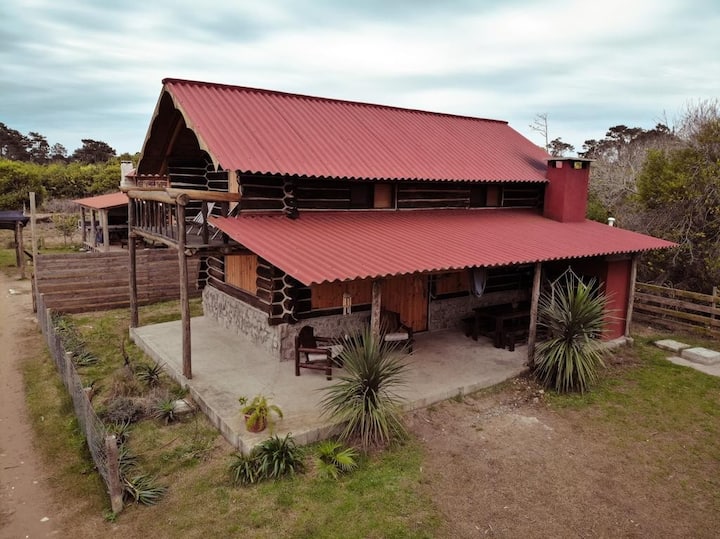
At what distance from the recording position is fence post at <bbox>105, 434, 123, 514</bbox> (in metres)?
5.89

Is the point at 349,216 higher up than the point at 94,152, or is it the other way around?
the point at 94,152

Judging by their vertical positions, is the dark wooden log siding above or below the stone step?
above

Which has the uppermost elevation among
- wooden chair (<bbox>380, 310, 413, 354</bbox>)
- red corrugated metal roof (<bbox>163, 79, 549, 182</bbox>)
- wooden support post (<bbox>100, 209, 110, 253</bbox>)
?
red corrugated metal roof (<bbox>163, 79, 549, 182</bbox>)

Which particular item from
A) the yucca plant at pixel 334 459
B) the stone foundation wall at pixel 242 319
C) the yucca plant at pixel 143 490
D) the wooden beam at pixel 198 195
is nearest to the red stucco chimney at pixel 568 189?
the stone foundation wall at pixel 242 319

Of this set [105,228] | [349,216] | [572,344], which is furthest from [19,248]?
[572,344]

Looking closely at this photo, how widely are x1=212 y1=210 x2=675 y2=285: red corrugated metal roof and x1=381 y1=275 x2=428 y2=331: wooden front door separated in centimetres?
144

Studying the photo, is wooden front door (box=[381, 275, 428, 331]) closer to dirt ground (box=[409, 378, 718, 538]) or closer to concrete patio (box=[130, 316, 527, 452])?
concrete patio (box=[130, 316, 527, 452])

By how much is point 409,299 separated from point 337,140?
4.41m

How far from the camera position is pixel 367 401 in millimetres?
7523

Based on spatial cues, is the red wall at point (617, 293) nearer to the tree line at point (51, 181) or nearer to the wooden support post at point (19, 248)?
the wooden support post at point (19, 248)

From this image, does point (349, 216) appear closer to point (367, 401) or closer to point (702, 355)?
point (367, 401)

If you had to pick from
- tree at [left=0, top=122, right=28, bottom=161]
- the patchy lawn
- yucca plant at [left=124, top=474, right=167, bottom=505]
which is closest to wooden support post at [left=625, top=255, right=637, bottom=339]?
the patchy lawn

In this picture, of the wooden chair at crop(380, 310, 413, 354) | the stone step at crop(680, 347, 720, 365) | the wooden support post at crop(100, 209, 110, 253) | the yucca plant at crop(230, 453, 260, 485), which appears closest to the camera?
the yucca plant at crop(230, 453, 260, 485)

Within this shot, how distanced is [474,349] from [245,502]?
6854 millimetres
